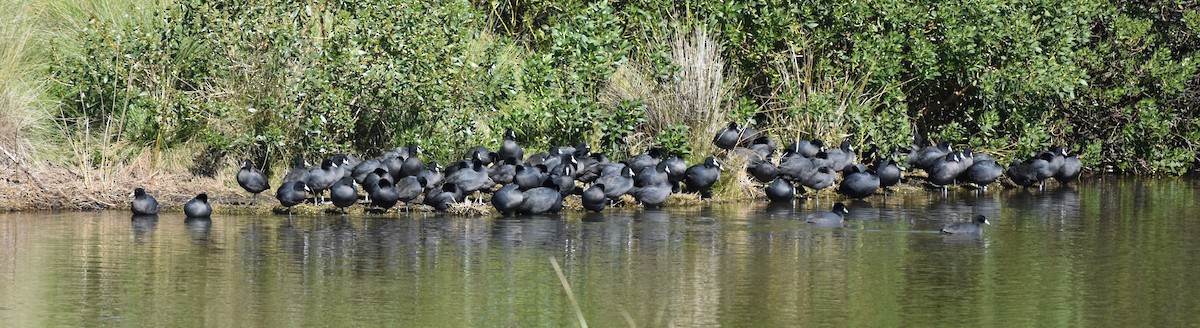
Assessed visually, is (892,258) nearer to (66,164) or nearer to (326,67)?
(326,67)

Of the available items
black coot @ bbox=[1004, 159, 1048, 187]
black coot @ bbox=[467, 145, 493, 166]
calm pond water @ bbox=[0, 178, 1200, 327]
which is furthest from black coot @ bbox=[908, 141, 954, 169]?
black coot @ bbox=[467, 145, 493, 166]

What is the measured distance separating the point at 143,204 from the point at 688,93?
6.61m

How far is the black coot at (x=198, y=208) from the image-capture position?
14531mm

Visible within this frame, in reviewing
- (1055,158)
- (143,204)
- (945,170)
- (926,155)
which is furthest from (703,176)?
(143,204)

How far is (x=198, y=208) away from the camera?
14.5m

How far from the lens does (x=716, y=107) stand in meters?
18.6

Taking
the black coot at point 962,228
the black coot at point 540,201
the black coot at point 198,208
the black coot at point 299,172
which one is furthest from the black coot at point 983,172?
the black coot at point 198,208

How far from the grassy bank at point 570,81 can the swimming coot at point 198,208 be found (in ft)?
3.86

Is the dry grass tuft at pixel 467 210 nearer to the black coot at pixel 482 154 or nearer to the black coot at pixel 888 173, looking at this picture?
the black coot at pixel 482 154

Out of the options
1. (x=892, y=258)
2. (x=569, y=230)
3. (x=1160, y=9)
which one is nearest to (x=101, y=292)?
(x=569, y=230)

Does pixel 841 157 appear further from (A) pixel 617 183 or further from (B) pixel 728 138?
(A) pixel 617 183

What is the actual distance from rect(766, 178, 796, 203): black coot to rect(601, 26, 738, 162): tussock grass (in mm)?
1432

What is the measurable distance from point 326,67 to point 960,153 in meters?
7.54

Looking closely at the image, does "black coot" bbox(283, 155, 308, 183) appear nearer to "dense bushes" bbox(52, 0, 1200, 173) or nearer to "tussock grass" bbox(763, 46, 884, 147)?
"dense bushes" bbox(52, 0, 1200, 173)
